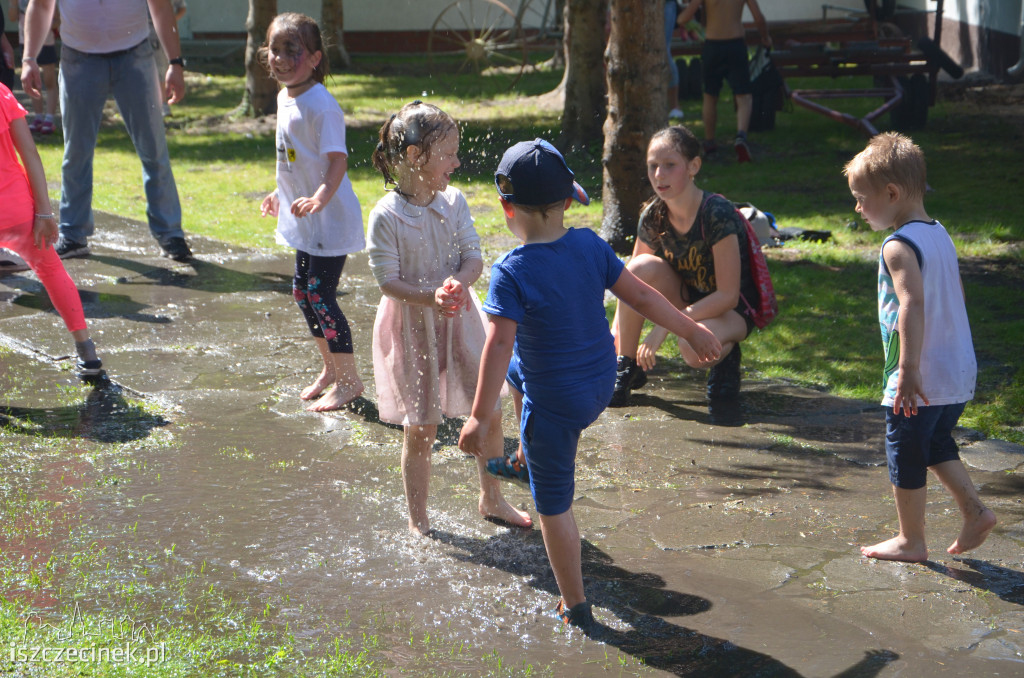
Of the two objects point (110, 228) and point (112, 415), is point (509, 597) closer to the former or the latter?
point (112, 415)

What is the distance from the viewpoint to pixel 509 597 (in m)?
3.39

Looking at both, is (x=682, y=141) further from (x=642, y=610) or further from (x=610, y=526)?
(x=642, y=610)

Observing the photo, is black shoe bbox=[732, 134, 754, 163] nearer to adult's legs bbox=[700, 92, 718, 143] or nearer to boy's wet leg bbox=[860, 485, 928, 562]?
adult's legs bbox=[700, 92, 718, 143]

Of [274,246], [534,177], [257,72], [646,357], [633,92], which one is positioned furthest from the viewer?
[257,72]

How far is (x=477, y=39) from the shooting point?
1494 cm

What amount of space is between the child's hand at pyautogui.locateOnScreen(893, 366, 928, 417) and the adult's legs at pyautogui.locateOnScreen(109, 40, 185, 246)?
580 cm

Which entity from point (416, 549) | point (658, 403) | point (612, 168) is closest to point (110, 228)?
point (612, 168)

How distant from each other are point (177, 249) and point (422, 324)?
4491 millimetres

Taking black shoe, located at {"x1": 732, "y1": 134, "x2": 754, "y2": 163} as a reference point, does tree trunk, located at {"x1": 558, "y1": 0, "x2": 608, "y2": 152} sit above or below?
above

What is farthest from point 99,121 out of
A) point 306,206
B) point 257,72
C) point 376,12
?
point 376,12

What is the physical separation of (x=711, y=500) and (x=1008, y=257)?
4.36m

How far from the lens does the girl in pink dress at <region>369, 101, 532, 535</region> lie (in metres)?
3.71

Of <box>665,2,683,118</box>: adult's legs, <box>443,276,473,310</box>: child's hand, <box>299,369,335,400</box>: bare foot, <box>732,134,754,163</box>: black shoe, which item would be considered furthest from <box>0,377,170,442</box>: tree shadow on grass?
<box>665,2,683,118</box>: adult's legs

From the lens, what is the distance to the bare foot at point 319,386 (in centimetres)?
521
